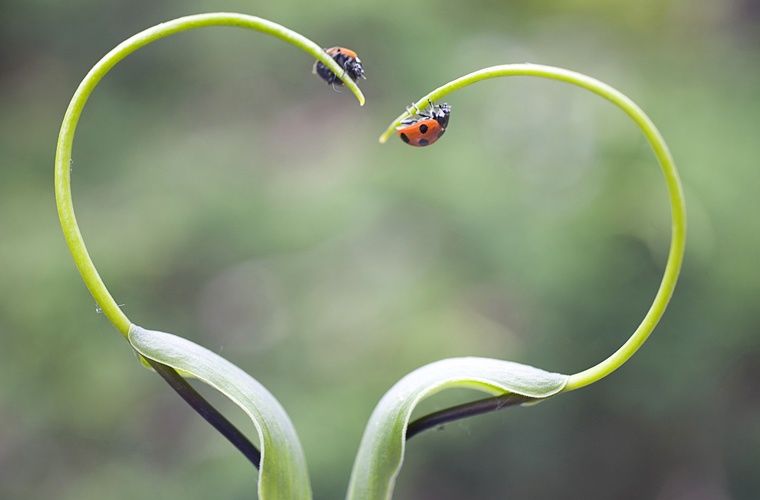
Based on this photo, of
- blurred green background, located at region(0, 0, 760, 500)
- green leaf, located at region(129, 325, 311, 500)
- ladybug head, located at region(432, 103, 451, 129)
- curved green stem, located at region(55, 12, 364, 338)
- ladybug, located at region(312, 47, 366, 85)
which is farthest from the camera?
blurred green background, located at region(0, 0, 760, 500)

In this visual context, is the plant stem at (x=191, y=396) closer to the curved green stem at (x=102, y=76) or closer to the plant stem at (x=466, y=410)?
the curved green stem at (x=102, y=76)

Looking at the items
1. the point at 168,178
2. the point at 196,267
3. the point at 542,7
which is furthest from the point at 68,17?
the point at 542,7

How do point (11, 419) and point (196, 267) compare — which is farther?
point (196, 267)

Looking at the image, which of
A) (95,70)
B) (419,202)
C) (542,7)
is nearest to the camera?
(95,70)

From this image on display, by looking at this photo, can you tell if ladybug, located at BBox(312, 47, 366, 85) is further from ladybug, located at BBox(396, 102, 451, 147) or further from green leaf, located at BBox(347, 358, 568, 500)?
green leaf, located at BBox(347, 358, 568, 500)

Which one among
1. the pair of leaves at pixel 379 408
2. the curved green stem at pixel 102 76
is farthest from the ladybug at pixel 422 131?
the pair of leaves at pixel 379 408

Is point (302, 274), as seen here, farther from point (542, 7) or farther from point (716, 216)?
point (542, 7)

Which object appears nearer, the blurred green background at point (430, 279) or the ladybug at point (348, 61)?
the ladybug at point (348, 61)

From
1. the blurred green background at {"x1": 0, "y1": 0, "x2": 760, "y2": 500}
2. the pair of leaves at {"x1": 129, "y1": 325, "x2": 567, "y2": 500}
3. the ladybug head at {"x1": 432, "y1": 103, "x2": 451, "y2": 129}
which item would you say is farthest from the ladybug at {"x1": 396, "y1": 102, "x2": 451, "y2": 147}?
the blurred green background at {"x1": 0, "y1": 0, "x2": 760, "y2": 500}
